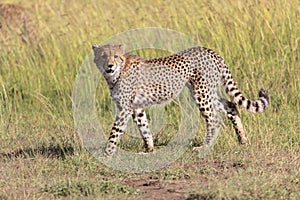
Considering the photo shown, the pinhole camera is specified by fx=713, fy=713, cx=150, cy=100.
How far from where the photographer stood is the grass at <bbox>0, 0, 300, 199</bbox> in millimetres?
4566

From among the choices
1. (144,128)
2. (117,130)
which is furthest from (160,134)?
(117,130)

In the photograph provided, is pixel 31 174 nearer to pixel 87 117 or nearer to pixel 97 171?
pixel 97 171

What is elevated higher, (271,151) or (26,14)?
(26,14)

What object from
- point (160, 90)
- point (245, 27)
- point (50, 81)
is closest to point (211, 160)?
point (160, 90)

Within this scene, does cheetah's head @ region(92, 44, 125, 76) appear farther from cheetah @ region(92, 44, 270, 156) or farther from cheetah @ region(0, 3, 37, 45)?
cheetah @ region(0, 3, 37, 45)

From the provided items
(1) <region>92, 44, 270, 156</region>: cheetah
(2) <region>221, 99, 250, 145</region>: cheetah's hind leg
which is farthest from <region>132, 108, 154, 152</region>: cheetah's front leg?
(2) <region>221, 99, 250, 145</region>: cheetah's hind leg

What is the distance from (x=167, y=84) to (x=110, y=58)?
571 mm

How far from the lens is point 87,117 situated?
7.34 meters

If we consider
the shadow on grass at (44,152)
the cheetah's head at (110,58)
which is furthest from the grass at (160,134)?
the cheetah's head at (110,58)

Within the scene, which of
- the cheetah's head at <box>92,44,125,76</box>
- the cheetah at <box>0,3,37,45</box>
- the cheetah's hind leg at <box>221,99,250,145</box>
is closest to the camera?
the cheetah's head at <box>92,44,125,76</box>

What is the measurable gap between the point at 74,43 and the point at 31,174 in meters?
3.61

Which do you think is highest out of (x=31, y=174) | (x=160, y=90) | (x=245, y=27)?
(x=245, y=27)

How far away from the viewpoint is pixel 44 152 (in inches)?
231

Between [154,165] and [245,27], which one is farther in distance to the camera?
[245,27]
